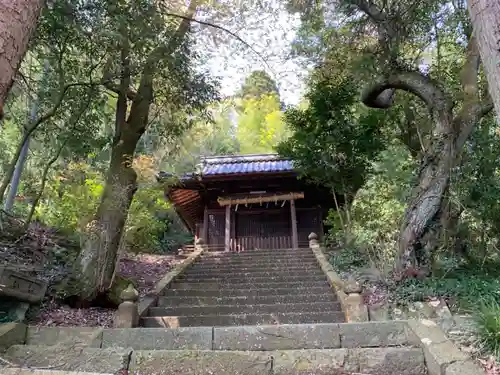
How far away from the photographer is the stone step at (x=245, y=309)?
547 cm

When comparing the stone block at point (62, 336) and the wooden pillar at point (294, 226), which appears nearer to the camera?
the stone block at point (62, 336)

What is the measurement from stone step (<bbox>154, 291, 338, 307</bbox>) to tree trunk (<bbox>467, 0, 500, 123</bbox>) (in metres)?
4.08

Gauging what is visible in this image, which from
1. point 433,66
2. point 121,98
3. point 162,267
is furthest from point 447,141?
point 162,267

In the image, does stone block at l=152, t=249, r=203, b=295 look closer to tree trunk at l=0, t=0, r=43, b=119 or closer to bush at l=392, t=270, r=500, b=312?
bush at l=392, t=270, r=500, b=312

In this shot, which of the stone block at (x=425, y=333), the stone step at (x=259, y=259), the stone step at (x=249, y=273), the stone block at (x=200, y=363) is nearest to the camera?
the stone block at (x=200, y=363)

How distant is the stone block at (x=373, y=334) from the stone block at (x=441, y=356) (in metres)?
0.52

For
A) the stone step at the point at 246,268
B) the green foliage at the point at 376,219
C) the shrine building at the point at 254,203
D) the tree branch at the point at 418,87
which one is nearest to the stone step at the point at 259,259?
the stone step at the point at 246,268

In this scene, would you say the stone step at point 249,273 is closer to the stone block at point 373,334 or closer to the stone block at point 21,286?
the stone block at point 373,334

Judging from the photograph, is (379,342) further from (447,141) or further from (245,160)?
(245,160)

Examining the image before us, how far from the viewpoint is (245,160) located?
1432 cm

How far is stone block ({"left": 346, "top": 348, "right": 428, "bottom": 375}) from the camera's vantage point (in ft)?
10.5

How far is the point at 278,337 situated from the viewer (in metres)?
3.81

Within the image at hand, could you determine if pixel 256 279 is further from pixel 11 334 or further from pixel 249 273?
pixel 11 334

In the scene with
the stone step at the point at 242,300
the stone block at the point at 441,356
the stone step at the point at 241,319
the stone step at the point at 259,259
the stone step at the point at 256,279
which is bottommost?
the stone block at the point at 441,356
